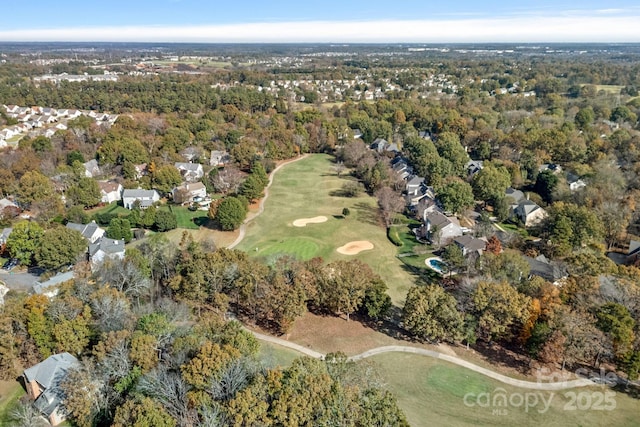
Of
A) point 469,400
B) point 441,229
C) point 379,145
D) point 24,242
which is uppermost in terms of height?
point 379,145

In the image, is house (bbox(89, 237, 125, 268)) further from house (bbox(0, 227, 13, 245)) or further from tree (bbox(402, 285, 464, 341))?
tree (bbox(402, 285, 464, 341))

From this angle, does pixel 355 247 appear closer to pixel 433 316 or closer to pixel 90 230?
pixel 433 316

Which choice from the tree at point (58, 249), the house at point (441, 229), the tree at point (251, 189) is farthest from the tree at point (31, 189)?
the house at point (441, 229)

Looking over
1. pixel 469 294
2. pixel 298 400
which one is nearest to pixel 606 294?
pixel 469 294

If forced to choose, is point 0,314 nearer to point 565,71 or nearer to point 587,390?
point 587,390

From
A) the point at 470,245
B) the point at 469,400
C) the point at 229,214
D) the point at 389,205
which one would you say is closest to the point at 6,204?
the point at 229,214

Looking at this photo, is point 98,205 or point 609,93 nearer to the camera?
point 98,205

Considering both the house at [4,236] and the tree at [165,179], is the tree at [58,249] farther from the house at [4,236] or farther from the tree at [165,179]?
the tree at [165,179]

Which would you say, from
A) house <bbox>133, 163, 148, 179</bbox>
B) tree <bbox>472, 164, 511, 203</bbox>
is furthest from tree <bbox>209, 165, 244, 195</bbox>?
tree <bbox>472, 164, 511, 203</bbox>
